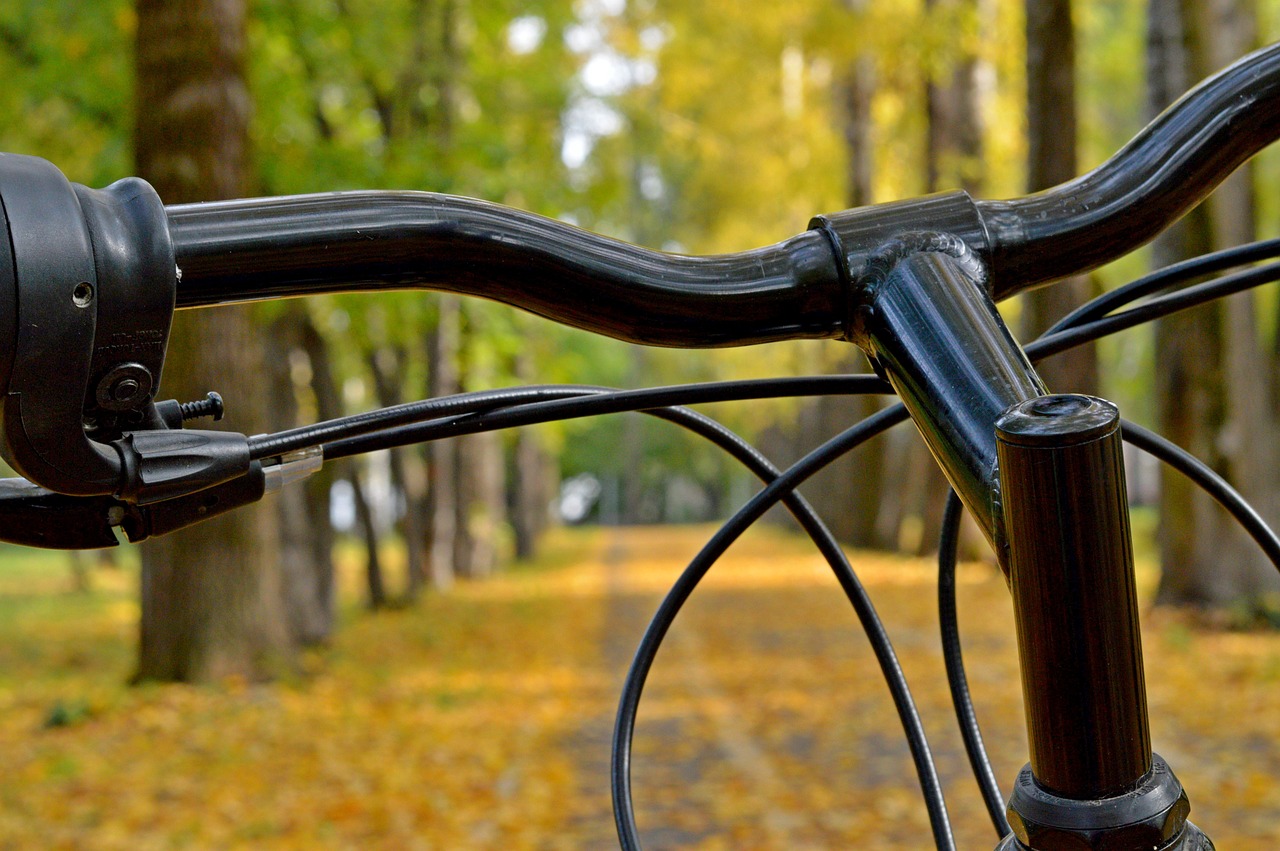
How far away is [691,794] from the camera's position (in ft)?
23.6

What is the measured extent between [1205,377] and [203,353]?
8.56 metres

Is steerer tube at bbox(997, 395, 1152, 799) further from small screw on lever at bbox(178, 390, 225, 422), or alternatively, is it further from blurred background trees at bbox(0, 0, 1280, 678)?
blurred background trees at bbox(0, 0, 1280, 678)

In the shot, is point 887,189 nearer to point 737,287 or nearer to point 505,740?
point 505,740

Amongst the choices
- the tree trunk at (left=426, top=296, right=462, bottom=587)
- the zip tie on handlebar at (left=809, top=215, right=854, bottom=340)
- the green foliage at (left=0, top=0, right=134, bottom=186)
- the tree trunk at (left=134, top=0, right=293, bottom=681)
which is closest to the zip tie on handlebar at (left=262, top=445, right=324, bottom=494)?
the zip tie on handlebar at (left=809, top=215, right=854, bottom=340)

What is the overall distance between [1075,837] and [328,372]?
49.7 feet

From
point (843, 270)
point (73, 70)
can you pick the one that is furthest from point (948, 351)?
point (73, 70)

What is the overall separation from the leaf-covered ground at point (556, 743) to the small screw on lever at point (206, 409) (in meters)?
5.73

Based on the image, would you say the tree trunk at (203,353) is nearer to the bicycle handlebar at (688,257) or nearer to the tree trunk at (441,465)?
the tree trunk at (441,465)

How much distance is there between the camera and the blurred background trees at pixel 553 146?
9250 millimetres

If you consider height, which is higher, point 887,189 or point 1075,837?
point 887,189

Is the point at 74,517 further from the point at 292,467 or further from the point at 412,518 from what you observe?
the point at 412,518

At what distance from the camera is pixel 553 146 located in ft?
50.0

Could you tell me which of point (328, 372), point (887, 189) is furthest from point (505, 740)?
point (887, 189)

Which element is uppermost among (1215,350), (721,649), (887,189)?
(887,189)
